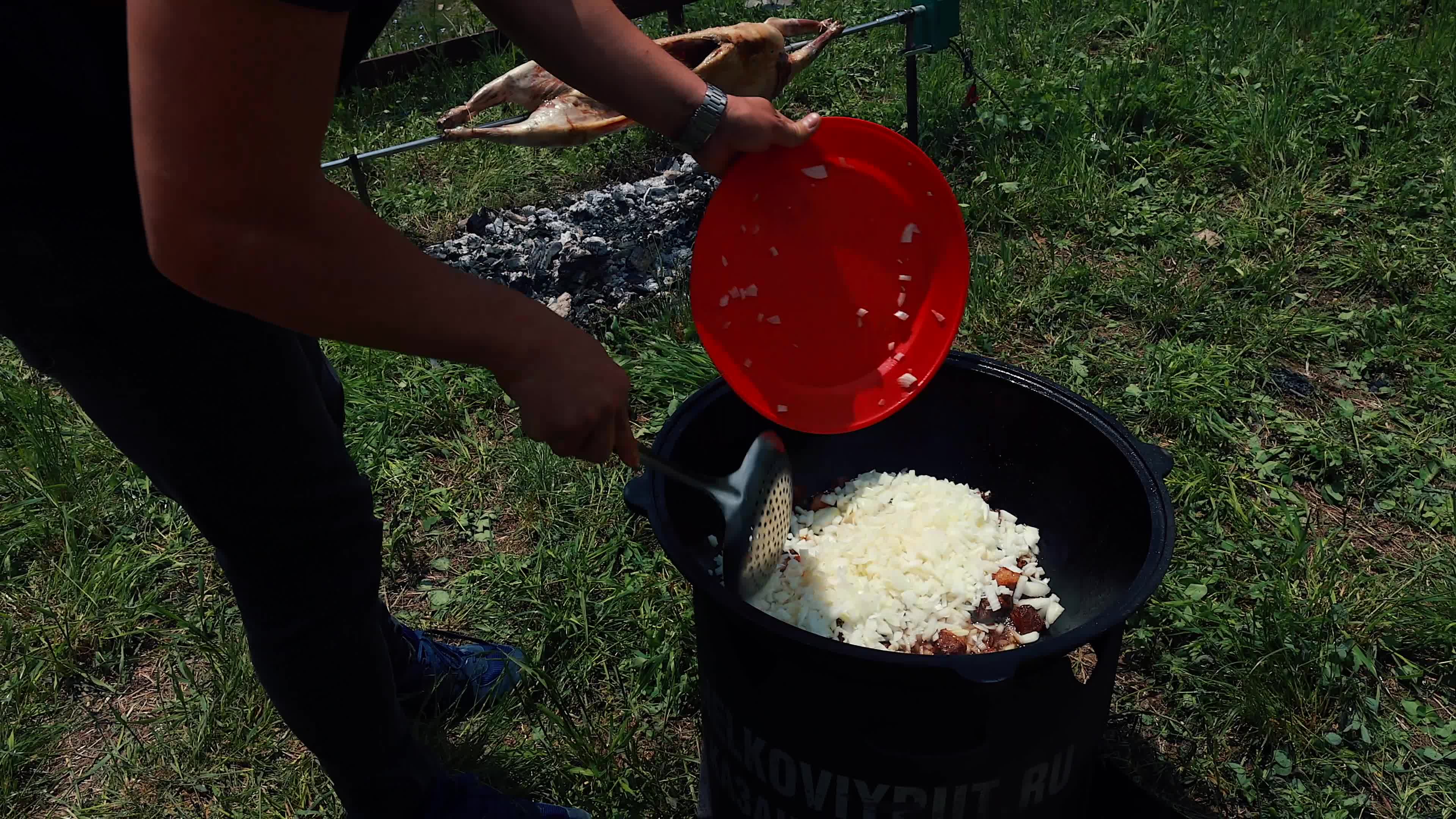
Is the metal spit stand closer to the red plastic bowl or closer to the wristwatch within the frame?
the red plastic bowl

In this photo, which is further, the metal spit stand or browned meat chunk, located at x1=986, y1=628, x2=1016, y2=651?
the metal spit stand

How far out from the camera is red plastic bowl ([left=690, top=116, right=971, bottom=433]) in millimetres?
1903

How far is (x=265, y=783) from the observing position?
2.19 m

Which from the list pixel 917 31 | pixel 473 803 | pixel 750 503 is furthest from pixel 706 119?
pixel 917 31

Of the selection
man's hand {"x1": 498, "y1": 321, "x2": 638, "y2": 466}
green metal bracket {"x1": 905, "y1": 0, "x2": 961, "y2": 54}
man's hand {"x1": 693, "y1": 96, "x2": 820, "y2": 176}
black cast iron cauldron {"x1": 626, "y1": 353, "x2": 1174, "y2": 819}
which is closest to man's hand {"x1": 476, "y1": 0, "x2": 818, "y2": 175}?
man's hand {"x1": 693, "y1": 96, "x2": 820, "y2": 176}


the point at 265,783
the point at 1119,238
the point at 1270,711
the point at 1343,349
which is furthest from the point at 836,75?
the point at 265,783

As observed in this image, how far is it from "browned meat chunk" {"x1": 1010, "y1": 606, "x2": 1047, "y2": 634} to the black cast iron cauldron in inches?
1.3

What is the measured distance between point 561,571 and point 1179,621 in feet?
5.17

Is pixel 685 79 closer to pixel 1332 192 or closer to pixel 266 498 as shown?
pixel 266 498

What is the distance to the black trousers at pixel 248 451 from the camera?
1.25 meters

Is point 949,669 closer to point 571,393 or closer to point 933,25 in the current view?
point 571,393

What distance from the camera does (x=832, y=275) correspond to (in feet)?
6.53

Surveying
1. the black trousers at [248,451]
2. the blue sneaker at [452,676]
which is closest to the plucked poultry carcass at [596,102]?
the blue sneaker at [452,676]

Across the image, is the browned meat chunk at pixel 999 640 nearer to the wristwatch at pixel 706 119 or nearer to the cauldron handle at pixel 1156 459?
the cauldron handle at pixel 1156 459
